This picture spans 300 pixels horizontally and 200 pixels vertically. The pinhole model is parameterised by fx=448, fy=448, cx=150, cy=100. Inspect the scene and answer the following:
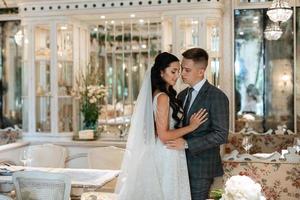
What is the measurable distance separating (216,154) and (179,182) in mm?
324

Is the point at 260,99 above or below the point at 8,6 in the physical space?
below

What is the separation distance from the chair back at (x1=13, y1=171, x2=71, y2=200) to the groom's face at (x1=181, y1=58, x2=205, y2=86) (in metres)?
1.10

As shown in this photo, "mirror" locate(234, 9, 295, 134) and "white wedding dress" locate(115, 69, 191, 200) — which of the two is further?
"mirror" locate(234, 9, 295, 134)

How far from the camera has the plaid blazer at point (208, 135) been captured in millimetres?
2971

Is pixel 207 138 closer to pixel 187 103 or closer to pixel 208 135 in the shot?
pixel 208 135

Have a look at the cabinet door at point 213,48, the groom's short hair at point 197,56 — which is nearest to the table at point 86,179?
the groom's short hair at point 197,56

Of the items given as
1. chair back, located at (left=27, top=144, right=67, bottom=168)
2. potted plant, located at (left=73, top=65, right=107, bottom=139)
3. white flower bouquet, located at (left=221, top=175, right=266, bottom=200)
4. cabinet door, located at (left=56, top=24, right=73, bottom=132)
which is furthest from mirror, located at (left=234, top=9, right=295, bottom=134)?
white flower bouquet, located at (left=221, top=175, right=266, bottom=200)

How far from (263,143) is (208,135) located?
291 centimetres

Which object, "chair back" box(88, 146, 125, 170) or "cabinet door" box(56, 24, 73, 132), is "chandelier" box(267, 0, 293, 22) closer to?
"chair back" box(88, 146, 125, 170)

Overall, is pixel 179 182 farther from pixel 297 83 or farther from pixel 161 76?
pixel 297 83

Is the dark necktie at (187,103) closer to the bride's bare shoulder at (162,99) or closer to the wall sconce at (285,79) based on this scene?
the bride's bare shoulder at (162,99)

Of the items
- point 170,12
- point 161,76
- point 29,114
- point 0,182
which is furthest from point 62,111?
point 161,76

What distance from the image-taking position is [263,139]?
18.7 ft

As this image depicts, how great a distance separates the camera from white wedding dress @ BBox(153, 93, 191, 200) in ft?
10.1
